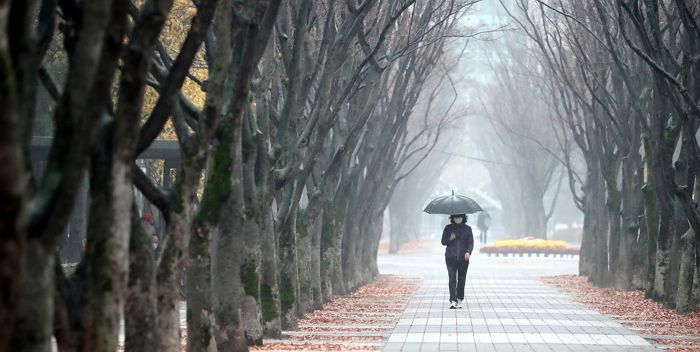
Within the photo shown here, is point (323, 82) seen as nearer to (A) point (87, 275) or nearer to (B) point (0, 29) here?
(A) point (87, 275)

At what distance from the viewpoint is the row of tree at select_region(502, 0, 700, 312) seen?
2011cm

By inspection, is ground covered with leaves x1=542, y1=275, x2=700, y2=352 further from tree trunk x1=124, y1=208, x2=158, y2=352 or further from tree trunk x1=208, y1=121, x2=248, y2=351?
tree trunk x1=124, y1=208, x2=158, y2=352

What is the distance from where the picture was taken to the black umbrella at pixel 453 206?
25688 millimetres

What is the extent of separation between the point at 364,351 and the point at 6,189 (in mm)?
9548

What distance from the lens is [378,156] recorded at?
103 ft

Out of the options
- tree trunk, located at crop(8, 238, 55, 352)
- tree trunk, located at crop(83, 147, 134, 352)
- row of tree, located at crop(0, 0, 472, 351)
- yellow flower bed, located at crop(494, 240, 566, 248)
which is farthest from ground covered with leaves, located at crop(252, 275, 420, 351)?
yellow flower bed, located at crop(494, 240, 566, 248)

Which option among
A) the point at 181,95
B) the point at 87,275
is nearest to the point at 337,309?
the point at 181,95

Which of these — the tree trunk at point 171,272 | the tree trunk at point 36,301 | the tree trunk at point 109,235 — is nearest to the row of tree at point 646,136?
the tree trunk at point 171,272

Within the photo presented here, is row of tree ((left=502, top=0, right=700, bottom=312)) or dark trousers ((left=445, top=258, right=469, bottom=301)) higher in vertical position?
row of tree ((left=502, top=0, right=700, bottom=312))

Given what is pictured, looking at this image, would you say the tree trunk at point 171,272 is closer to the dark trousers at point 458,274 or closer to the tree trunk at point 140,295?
the tree trunk at point 140,295

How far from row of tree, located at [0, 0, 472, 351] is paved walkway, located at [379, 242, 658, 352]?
1.88 m

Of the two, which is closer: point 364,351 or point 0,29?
point 0,29

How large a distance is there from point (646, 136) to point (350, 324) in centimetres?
629

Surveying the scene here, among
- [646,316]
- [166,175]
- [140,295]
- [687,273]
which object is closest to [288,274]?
[166,175]
